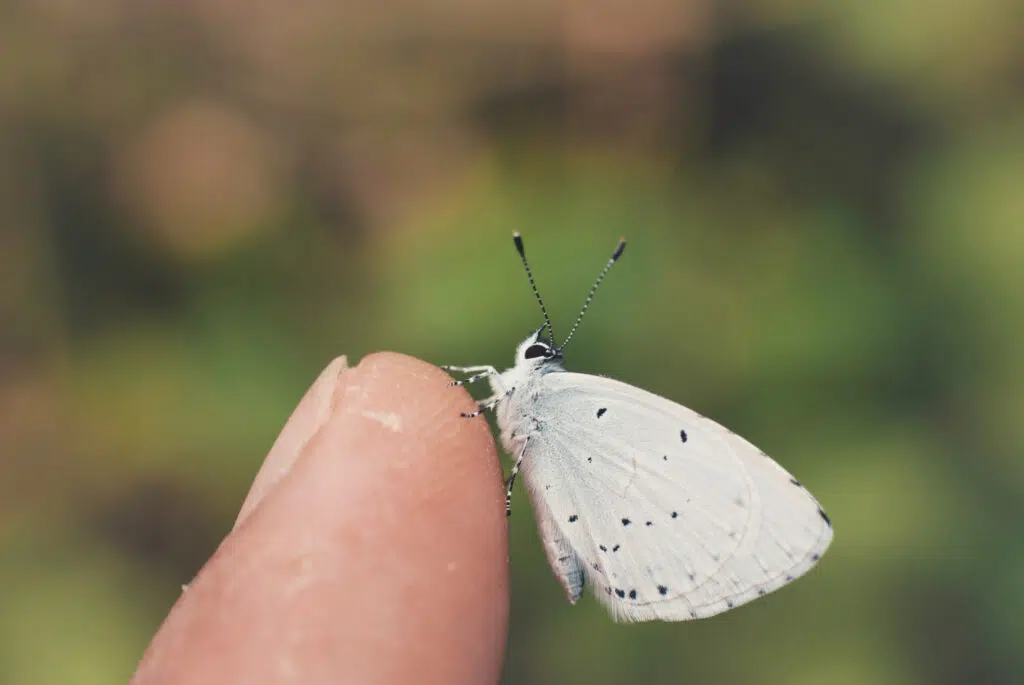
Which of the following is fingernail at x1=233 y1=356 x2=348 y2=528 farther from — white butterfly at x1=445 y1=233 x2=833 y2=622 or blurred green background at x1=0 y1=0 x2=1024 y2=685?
blurred green background at x1=0 y1=0 x2=1024 y2=685

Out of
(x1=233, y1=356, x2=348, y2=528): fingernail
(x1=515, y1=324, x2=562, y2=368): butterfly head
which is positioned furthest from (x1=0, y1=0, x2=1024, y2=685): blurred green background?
(x1=233, y1=356, x2=348, y2=528): fingernail

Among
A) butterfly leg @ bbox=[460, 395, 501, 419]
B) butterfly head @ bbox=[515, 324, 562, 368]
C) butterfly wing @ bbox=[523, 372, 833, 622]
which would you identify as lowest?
butterfly wing @ bbox=[523, 372, 833, 622]

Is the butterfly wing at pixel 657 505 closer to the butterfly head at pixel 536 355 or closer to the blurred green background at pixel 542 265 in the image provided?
the butterfly head at pixel 536 355

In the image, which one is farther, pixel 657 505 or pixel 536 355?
pixel 536 355

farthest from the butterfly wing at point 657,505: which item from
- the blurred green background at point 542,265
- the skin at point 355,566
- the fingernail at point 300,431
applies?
the blurred green background at point 542,265

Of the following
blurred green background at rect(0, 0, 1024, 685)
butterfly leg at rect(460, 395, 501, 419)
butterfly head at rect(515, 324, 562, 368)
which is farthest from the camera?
blurred green background at rect(0, 0, 1024, 685)

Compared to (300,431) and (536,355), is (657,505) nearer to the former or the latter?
(536,355)

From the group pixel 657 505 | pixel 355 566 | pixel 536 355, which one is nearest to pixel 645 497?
pixel 657 505

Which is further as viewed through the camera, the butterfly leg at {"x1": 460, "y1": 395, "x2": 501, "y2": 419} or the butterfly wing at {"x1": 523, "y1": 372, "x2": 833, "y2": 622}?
the butterfly leg at {"x1": 460, "y1": 395, "x2": 501, "y2": 419}
